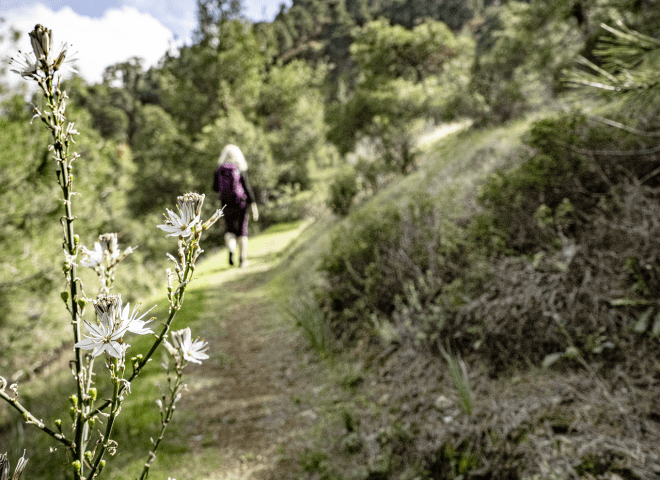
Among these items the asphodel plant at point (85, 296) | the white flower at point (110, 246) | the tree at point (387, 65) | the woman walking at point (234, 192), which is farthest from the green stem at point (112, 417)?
the tree at point (387, 65)

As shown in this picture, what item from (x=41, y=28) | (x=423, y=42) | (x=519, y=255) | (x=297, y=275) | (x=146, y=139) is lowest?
Answer: (x=297, y=275)

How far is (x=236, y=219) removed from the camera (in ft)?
17.3

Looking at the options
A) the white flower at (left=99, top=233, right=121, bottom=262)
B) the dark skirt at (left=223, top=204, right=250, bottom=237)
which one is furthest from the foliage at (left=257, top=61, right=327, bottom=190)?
the white flower at (left=99, top=233, right=121, bottom=262)

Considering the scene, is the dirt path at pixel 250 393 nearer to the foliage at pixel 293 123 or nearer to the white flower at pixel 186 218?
the white flower at pixel 186 218

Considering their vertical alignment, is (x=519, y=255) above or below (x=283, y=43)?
Answer: below

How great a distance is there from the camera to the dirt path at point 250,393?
3410 mm

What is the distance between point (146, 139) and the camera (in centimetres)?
2639

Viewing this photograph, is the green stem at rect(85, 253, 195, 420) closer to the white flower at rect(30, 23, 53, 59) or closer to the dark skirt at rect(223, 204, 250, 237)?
the white flower at rect(30, 23, 53, 59)

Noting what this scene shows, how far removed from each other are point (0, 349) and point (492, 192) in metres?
8.13

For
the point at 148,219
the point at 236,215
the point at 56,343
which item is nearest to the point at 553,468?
the point at 236,215

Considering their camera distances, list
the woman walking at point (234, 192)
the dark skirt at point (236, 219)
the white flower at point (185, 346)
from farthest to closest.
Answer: the dark skirt at point (236, 219)
the woman walking at point (234, 192)
the white flower at point (185, 346)

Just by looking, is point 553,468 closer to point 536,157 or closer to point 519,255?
point 519,255

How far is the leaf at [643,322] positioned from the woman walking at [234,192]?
12.7ft

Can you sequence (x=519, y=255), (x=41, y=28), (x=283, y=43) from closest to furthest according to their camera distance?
(x=41, y=28) < (x=519, y=255) < (x=283, y=43)
